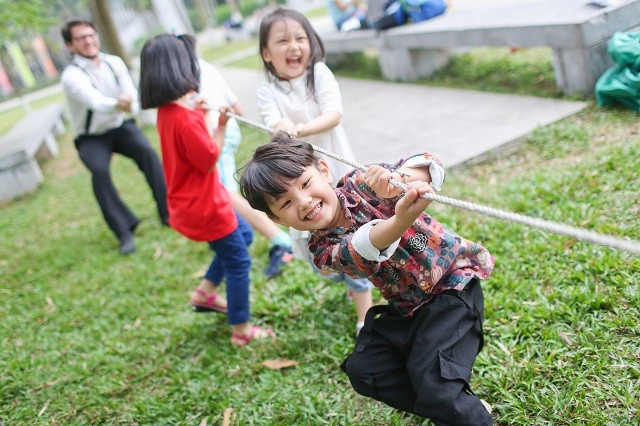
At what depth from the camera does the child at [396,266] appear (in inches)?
64.8

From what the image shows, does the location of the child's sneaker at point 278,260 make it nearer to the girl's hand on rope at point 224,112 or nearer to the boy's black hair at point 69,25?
the girl's hand on rope at point 224,112

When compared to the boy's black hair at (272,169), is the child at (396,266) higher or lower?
lower

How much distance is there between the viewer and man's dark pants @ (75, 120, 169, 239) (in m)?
4.45

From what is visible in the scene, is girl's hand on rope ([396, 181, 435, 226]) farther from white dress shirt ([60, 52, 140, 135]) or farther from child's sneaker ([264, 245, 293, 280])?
white dress shirt ([60, 52, 140, 135])

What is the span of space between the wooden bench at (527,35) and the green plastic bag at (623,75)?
0.84 ft

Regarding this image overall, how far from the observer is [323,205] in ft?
5.64

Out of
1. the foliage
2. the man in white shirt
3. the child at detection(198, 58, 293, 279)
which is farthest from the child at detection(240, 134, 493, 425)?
the foliage

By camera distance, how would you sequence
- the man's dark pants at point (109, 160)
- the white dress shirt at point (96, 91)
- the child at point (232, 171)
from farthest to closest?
the man's dark pants at point (109, 160)
the white dress shirt at point (96, 91)
the child at point (232, 171)

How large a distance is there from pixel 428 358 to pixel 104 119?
11.7 feet

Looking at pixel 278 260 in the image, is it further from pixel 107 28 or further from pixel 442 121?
pixel 107 28

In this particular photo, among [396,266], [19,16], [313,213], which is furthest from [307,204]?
[19,16]

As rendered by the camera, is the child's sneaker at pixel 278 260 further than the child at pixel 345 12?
No

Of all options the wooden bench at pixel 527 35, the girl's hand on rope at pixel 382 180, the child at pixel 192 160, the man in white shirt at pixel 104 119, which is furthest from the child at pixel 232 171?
the wooden bench at pixel 527 35

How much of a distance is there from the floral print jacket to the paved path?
225 cm
